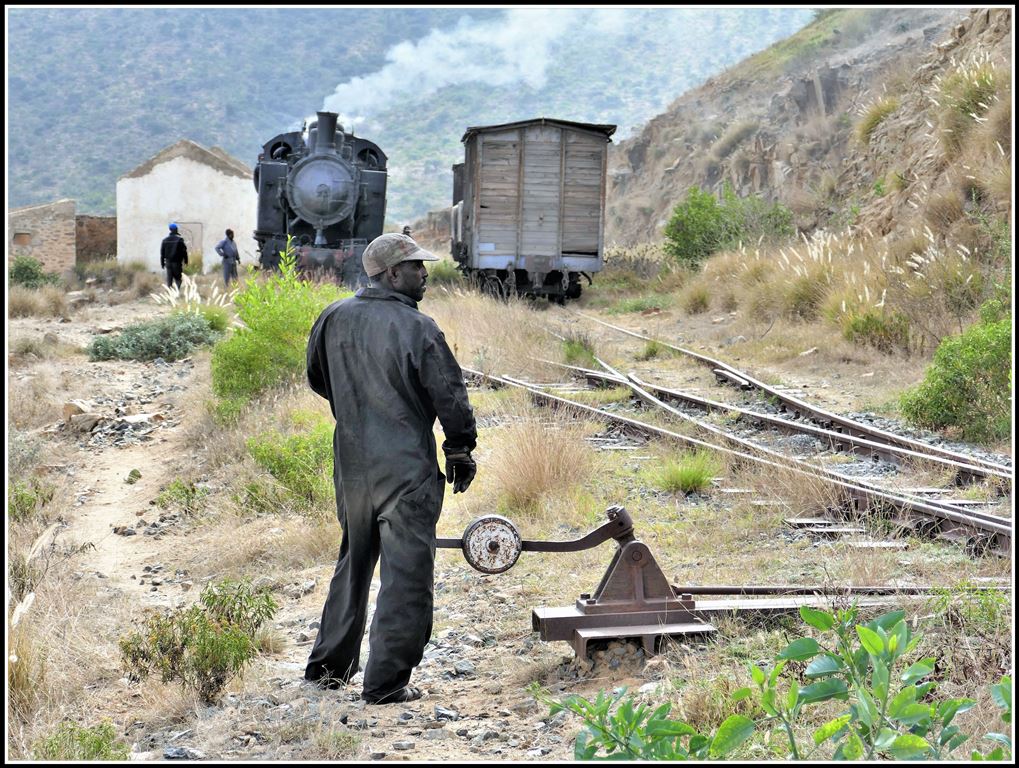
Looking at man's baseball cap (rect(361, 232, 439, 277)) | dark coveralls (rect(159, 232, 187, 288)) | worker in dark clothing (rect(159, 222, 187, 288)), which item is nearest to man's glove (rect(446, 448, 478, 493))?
man's baseball cap (rect(361, 232, 439, 277))

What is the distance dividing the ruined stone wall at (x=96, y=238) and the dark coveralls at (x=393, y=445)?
123ft

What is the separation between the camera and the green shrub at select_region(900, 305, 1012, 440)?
29.1ft

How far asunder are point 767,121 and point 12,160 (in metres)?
85.0

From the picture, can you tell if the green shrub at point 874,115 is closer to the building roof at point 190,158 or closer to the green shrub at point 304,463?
the green shrub at point 304,463

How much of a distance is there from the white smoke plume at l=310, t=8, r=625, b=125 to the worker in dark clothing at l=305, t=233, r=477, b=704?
125053 mm

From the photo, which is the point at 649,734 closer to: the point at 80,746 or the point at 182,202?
the point at 80,746

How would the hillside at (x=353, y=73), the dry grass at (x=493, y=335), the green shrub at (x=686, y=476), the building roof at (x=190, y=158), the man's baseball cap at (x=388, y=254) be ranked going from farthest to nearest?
the hillside at (x=353, y=73) < the building roof at (x=190, y=158) < the dry grass at (x=493, y=335) < the green shrub at (x=686, y=476) < the man's baseball cap at (x=388, y=254)

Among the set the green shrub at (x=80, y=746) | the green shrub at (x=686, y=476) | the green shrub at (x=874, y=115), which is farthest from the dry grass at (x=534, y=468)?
the green shrub at (x=874, y=115)

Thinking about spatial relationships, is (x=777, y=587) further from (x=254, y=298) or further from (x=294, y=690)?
(x=254, y=298)

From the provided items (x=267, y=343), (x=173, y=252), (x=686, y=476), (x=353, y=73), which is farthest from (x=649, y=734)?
(x=353, y=73)

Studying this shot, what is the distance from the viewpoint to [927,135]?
63.8 feet

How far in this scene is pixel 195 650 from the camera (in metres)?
4.90

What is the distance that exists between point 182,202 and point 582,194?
20.1m

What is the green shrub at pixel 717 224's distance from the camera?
2295 centimetres
